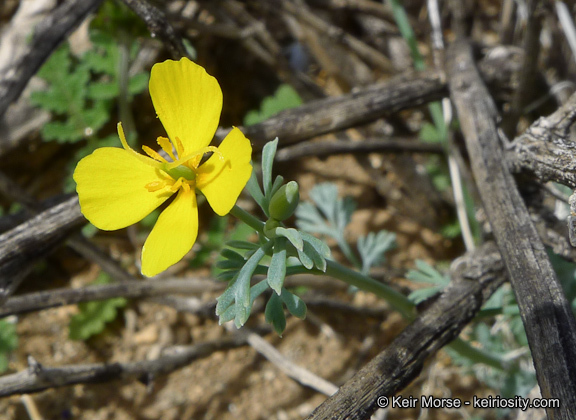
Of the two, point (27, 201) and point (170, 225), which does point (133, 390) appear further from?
point (170, 225)

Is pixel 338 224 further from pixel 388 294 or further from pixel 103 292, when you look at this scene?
pixel 103 292

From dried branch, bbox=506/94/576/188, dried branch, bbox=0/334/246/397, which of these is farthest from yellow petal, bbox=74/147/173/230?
dried branch, bbox=506/94/576/188

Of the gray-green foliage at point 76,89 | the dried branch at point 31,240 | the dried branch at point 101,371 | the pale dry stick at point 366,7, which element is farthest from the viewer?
the pale dry stick at point 366,7

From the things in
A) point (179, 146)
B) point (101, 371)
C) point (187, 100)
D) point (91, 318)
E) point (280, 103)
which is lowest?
point (91, 318)

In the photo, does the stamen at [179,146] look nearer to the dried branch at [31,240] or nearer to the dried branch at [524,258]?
the dried branch at [31,240]

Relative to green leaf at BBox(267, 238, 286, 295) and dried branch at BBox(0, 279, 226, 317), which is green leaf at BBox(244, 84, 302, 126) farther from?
green leaf at BBox(267, 238, 286, 295)

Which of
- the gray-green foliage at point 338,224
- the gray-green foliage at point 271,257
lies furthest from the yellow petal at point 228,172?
the gray-green foliage at point 338,224

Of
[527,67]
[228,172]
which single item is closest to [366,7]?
[527,67]
